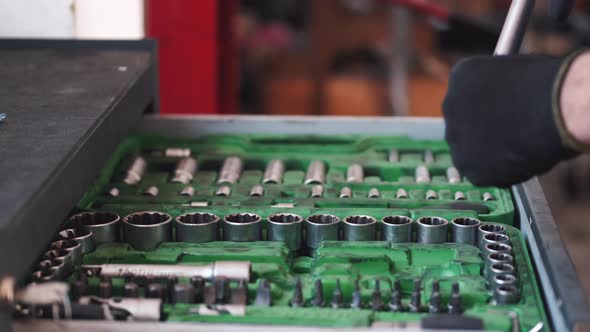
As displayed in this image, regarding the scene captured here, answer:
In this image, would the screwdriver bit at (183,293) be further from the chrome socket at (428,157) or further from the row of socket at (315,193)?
the chrome socket at (428,157)

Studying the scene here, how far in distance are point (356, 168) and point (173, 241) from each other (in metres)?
0.40

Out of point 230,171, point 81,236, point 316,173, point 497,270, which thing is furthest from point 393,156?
point 81,236

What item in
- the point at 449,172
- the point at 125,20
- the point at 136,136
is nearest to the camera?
the point at 449,172

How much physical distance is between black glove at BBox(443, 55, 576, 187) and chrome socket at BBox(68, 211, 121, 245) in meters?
0.46

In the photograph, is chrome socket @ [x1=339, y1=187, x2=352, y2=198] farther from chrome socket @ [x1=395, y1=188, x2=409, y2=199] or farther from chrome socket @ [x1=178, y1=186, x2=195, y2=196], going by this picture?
chrome socket @ [x1=178, y1=186, x2=195, y2=196]

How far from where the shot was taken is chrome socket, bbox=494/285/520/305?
971mm

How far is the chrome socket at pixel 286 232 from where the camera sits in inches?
44.8

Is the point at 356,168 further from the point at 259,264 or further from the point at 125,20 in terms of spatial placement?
the point at 125,20

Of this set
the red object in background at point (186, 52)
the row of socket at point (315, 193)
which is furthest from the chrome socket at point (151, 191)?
the red object in background at point (186, 52)

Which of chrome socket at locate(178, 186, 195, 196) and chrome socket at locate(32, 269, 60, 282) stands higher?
chrome socket at locate(32, 269, 60, 282)

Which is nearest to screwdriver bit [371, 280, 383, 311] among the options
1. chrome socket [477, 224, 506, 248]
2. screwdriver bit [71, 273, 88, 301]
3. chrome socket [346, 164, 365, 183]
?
chrome socket [477, 224, 506, 248]

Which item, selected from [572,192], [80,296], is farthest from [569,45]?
[80,296]

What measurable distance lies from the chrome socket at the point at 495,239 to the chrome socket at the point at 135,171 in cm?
57

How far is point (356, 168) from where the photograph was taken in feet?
4.72
